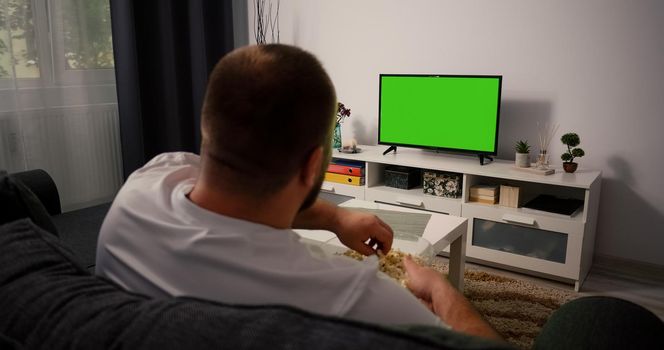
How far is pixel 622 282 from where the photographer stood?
294 centimetres

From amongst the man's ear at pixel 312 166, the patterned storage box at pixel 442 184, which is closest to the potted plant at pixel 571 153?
the patterned storage box at pixel 442 184

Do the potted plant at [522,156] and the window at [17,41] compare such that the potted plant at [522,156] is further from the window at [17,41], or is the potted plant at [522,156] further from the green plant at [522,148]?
the window at [17,41]

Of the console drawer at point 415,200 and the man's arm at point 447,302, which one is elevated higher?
the man's arm at point 447,302

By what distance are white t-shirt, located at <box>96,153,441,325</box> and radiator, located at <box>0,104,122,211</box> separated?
2711 mm

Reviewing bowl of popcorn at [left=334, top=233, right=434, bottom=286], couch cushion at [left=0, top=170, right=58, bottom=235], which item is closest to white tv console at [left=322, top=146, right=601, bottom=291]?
bowl of popcorn at [left=334, top=233, right=434, bottom=286]

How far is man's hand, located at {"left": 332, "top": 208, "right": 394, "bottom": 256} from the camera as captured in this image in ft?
4.79

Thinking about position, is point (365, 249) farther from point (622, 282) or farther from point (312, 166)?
point (622, 282)

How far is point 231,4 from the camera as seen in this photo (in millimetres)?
4277

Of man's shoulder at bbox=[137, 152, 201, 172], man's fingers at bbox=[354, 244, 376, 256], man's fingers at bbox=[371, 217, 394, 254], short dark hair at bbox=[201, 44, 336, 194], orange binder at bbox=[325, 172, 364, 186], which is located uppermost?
short dark hair at bbox=[201, 44, 336, 194]

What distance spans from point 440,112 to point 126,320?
2967 mm

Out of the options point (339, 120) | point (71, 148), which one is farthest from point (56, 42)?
point (339, 120)

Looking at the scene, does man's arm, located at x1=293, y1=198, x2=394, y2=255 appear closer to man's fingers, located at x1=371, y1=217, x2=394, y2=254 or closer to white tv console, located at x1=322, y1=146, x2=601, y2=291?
man's fingers, located at x1=371, y1=217, x2=394, y2=254

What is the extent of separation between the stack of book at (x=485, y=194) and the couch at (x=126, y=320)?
265cm

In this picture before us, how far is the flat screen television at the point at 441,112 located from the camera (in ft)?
10.5
